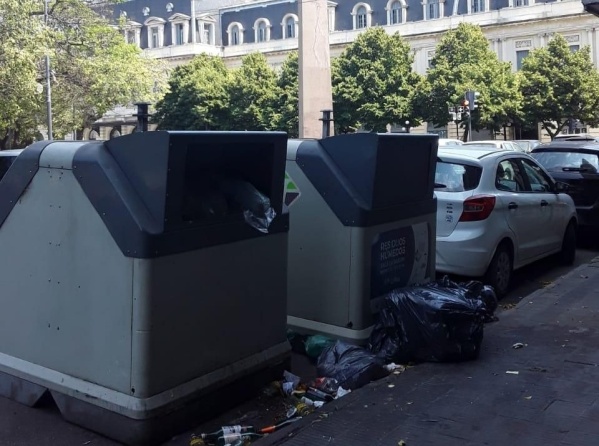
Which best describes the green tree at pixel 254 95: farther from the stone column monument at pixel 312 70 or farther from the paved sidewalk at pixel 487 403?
the paved sidewalk at pixel 487 403

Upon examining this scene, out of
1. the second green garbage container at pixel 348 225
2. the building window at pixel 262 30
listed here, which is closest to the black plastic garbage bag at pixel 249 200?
the second green garbage container at pixel 348 225

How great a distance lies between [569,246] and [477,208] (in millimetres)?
2879

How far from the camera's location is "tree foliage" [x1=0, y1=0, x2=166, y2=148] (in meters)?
26.7

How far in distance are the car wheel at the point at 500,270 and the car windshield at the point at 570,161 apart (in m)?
3.69

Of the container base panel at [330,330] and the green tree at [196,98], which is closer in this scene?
the container base panel at [330,330]

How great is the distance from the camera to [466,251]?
7371 millimetres

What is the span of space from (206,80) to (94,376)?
53.5 m

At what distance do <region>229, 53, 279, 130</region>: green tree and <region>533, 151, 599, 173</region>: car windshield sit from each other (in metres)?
41.6

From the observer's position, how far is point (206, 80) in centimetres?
5597

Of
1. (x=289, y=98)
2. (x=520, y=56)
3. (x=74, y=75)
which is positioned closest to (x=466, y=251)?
(x=74, y=75)

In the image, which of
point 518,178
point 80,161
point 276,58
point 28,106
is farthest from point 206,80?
point 80,161

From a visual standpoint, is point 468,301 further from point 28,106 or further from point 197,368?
point 28,106

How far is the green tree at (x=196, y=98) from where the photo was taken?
55625 millimetres

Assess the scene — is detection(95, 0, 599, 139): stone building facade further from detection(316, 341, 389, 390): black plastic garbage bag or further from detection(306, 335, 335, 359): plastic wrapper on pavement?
detection(316, 341, 389, 390): black plastic garbage bag
